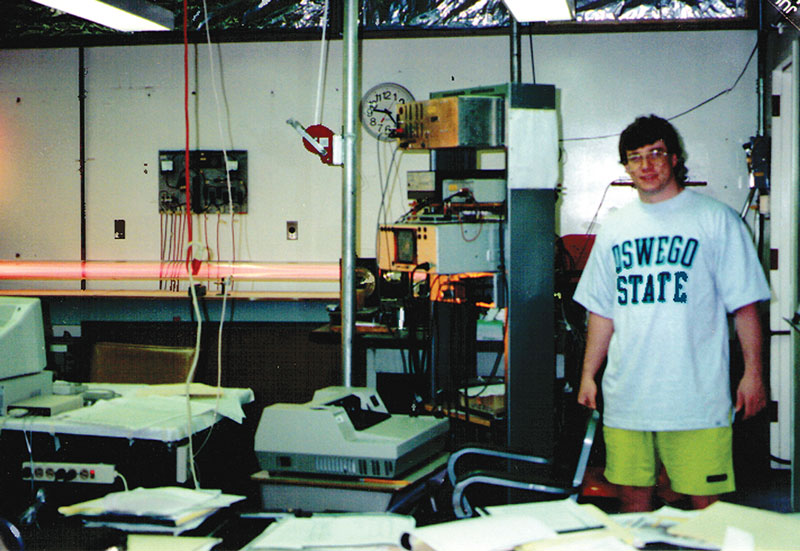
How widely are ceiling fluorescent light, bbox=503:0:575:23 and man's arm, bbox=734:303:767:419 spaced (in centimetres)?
175

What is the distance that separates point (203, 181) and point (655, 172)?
13.4 feet

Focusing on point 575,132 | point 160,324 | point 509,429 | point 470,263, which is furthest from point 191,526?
point 575,132

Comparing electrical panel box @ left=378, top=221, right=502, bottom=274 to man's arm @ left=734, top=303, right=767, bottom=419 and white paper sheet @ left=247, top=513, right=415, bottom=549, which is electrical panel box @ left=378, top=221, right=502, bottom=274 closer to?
man's arm @ left=734, top=303, right=767, bottom=419

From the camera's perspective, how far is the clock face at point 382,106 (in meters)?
5.55

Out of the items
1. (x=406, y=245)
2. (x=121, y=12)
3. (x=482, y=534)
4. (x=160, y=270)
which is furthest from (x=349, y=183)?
(x=160, y=270)

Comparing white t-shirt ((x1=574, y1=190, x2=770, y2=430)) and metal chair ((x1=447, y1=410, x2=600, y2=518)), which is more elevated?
white t-shirt ((x1=574, y1=190, x2=770, y2=430))

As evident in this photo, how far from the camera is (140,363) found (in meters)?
3.52

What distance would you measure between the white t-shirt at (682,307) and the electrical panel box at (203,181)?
3.89 metres

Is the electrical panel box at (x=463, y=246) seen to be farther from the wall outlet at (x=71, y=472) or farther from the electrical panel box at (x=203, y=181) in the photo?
the electrical panel box at (x=203, y=181)

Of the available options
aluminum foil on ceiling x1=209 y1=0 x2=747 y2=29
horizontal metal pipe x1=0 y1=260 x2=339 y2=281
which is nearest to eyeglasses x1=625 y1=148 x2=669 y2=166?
aluminum foil on ceiling x1=209 y1=0 x2=747 y2=29

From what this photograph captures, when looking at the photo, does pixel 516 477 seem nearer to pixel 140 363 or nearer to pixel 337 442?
pixel 337 442

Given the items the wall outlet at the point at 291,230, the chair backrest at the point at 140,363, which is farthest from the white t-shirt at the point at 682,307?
the wall outlet at the point at 291,230

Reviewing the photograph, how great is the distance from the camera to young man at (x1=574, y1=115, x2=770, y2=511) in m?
2.30

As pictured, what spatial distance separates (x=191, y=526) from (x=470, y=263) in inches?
65.2
